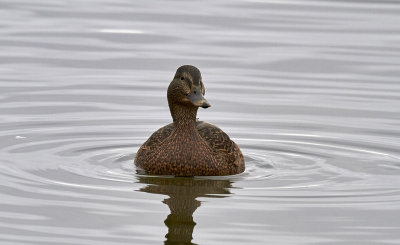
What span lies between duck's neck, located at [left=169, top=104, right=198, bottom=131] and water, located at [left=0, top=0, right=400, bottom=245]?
0.76 m

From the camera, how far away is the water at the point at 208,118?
11.5 meters

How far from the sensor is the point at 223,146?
1397 cm

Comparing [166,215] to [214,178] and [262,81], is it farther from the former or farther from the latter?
[262,81]

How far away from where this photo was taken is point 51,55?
20.1 meters

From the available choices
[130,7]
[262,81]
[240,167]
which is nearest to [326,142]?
[240,167]

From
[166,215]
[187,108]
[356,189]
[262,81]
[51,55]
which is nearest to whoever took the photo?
[166,215]

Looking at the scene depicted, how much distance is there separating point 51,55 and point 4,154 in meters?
6.02

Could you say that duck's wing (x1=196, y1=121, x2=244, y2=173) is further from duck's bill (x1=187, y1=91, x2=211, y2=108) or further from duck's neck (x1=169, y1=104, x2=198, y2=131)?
duck's bill (x1=187, y1=91, x2=211, y2=108)

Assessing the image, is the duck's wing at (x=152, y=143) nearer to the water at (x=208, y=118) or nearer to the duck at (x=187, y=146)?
the duck at (x=187, y=146)

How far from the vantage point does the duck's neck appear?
1391 centimetres

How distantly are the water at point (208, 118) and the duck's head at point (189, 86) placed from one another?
0.91 meters

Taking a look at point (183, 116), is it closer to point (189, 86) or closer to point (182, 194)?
point (189, 86)

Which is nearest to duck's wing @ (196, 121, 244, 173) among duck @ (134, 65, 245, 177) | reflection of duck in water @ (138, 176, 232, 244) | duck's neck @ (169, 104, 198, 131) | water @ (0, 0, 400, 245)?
duck @ (134, 65, 245, 177)

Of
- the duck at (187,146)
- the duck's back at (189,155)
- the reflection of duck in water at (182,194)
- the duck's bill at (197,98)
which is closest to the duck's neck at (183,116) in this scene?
the duck at (187,146)
